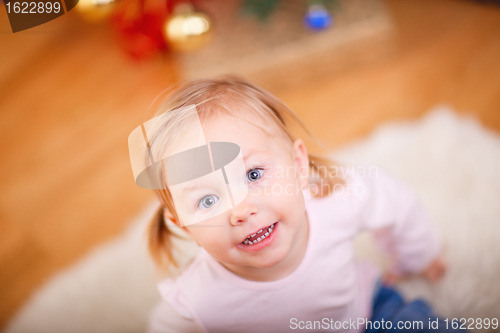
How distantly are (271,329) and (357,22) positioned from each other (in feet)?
3.48

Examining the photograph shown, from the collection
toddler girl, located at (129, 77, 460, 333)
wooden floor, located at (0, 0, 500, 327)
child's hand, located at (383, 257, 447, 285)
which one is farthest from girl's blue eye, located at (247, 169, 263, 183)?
wooden floor, located at (0, 0, 500, 327)

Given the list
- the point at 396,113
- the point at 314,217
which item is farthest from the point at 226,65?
the point at 314,217

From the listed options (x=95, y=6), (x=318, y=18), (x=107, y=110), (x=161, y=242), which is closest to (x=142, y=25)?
(x=107, y=110)

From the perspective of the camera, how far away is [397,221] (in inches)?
27.7

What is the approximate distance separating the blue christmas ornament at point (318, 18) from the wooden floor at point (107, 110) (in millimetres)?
223

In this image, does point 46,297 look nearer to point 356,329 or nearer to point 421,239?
point 356,329

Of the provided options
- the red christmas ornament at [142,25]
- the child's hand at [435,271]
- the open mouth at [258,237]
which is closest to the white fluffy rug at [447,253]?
the child's hand at [435,271]

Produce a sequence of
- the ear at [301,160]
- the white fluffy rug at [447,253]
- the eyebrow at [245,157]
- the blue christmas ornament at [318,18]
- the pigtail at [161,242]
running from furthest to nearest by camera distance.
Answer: the blue christmas ornament at [318,18] < the white fluffy rug at [447,253] < the pigtail at [161,242] < the ear at [301,160] < the eyebrow at [245,157]

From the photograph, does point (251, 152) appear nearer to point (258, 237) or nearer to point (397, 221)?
point (258, 237)

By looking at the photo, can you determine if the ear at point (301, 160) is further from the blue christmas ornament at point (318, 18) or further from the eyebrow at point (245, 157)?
the blue christmas ornament at point (318, 18)

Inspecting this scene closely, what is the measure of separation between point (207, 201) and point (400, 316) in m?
0.42

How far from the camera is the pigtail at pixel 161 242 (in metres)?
0.62

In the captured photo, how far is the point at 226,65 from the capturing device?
1340 mm

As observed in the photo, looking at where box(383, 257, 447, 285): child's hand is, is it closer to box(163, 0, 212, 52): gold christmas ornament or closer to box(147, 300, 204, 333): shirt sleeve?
box(147, 300, 204, 333): shirt sleeve
